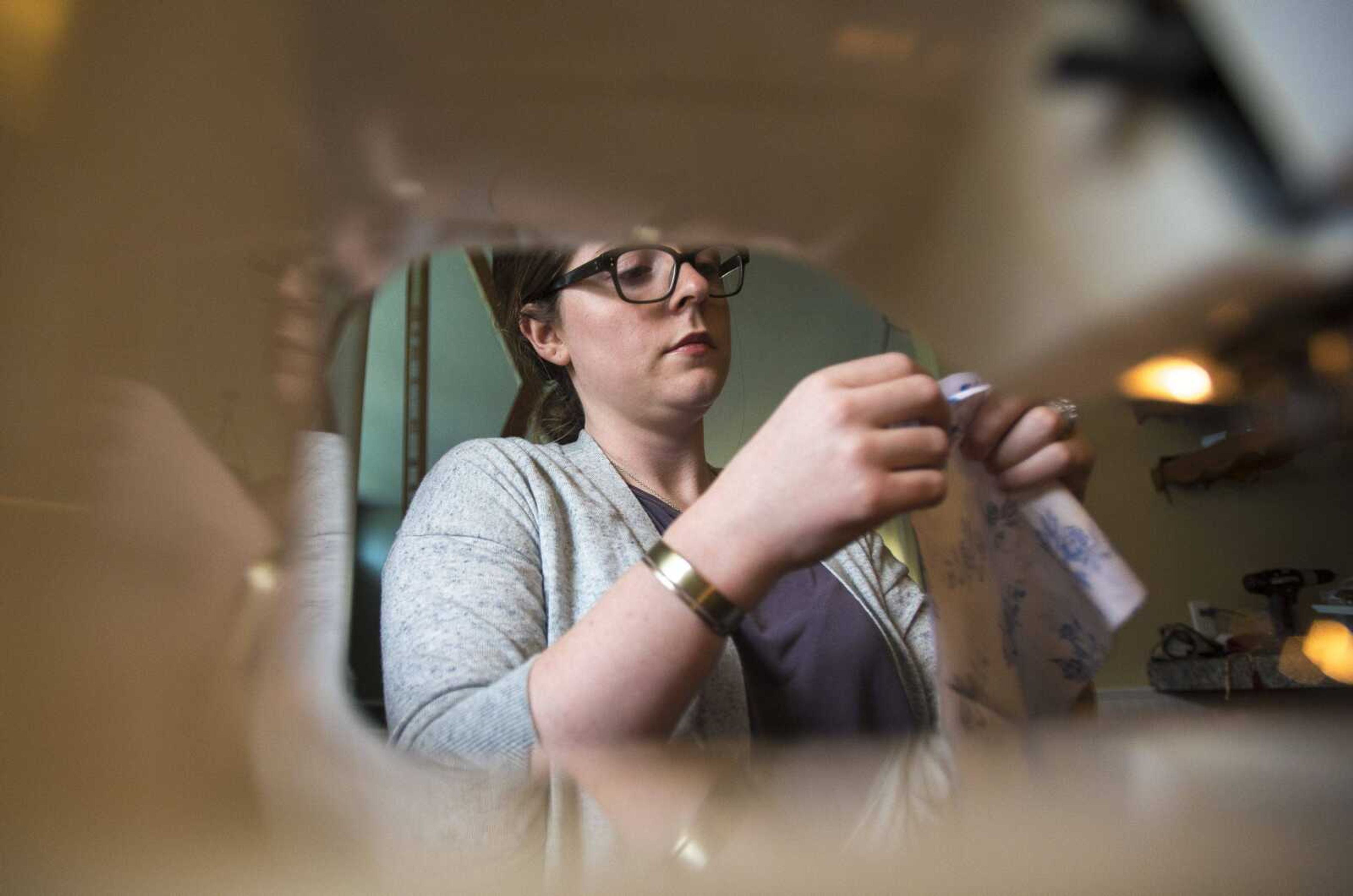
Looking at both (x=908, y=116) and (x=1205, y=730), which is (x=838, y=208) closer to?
(x=908, y=116)

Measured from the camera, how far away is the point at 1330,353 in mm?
178

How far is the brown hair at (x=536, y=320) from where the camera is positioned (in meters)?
0.24

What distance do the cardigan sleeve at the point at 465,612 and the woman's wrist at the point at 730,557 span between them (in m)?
0.05

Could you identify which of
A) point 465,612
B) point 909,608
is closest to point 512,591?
point 465,612

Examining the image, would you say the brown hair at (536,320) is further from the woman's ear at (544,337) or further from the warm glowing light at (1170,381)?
the warm glowing light at (1170,381)

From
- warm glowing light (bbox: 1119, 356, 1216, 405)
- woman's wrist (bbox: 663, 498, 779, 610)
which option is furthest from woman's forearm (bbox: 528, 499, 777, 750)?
warm glowing light (bbox: 1119, 356, 1216, 405)

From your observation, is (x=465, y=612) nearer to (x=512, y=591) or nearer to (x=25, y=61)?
(x=512, y=591)

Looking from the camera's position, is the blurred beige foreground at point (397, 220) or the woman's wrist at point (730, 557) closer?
the blurred beige foreground at point (397, 220)

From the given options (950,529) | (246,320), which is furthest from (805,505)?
(246,320)

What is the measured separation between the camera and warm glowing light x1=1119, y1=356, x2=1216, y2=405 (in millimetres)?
177

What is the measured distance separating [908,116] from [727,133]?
0.12 ft

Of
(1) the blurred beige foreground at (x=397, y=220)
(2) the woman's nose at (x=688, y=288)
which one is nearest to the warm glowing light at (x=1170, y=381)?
(1) the blurred beige foreground at (x=397, y=220)

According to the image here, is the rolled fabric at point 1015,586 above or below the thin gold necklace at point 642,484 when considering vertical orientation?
below

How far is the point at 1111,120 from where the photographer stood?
0.54 feet
